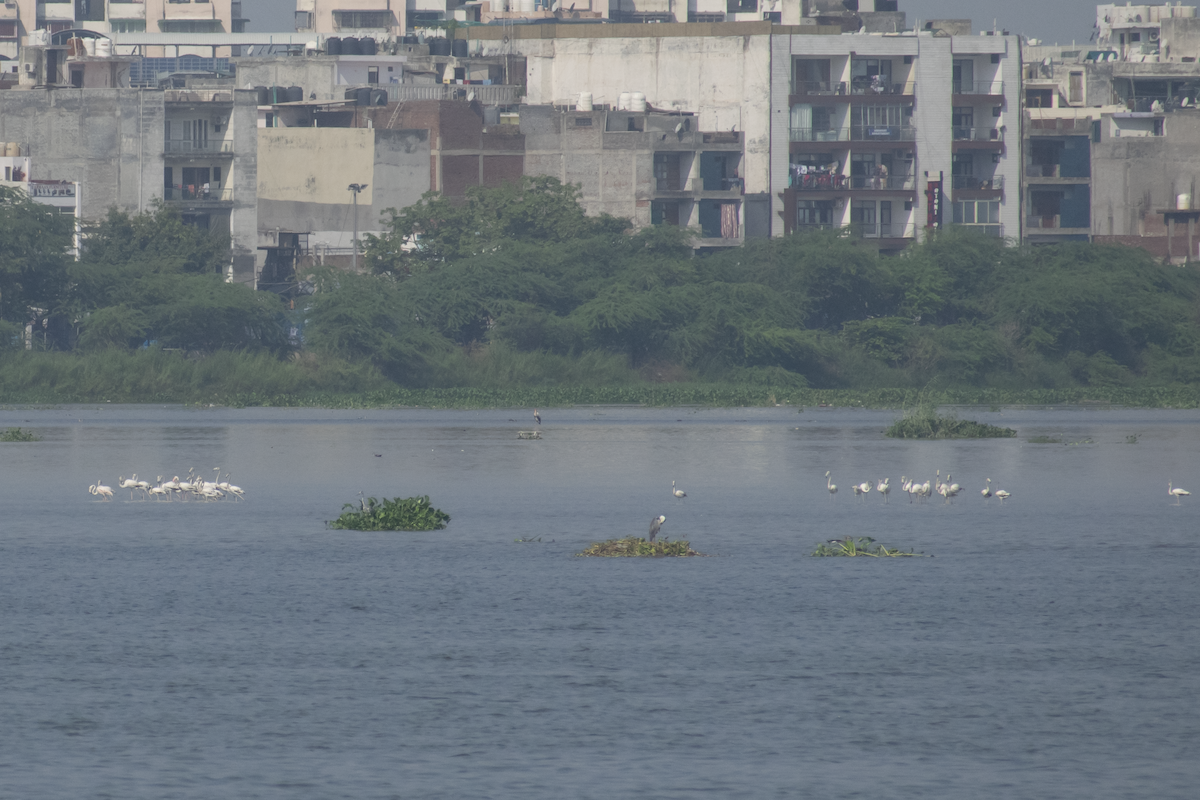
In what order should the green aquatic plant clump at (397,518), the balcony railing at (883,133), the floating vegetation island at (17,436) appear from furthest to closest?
1. the balcony railing at (883,133)
2. the floating vegetation island at (17,436)
3. the green aquatic plant clump at (397,518)

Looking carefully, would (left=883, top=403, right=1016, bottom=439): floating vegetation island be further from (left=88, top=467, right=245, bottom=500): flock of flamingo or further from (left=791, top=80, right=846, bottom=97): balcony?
(left=791, top=80, right=846, bottom=97): balcony

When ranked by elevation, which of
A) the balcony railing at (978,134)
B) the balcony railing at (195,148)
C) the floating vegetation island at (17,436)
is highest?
the balcony railing at (978,134)

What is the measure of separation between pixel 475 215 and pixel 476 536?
50.7 meters

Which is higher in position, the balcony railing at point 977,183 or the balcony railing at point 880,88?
the balcony railing at point 880,88

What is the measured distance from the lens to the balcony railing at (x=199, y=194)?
8388 cm

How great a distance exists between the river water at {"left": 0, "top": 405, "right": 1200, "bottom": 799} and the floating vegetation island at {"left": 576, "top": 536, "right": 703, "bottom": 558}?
2.47ft

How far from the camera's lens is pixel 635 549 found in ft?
98.2

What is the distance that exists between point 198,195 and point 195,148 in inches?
80.7

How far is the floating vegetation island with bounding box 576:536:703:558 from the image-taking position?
29.8 meters

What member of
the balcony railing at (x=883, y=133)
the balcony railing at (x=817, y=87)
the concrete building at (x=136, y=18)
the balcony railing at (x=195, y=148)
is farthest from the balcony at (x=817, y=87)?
the concrete building at (x=136, y=18)

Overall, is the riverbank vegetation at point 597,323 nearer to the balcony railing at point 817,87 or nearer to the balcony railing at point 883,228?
the balcony railing at point 883,228

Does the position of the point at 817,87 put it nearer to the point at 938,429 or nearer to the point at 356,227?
the point at 356,227

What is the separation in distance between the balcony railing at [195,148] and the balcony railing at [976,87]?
34249 millimetres

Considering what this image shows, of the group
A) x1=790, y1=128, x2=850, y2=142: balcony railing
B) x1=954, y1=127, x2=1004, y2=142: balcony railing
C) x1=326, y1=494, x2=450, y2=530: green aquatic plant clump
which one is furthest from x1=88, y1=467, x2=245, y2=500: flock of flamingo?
x1=954, y1=127, x2=1004, y2=142: balcony railing
